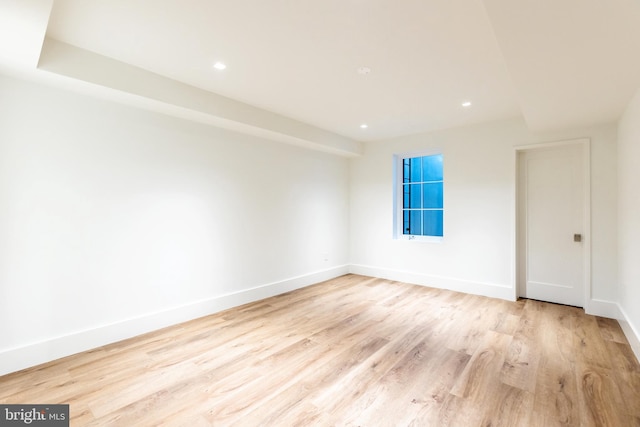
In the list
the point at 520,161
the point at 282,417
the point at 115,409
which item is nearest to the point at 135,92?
the point at 115,409

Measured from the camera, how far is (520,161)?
4.26 metres

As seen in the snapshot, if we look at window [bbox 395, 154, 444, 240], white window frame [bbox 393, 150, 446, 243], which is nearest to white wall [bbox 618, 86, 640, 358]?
window [bbox 395, 154, 444, 240]

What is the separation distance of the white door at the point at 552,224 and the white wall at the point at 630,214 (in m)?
0.45

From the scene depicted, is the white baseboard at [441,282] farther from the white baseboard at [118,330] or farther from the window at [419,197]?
the white baseboard at [118,330]

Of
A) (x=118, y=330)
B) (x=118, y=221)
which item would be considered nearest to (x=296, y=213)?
(x=118, y=221)

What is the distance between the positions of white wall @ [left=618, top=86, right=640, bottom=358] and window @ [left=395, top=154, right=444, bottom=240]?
2.17 m

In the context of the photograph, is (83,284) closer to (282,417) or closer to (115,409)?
(115,409)

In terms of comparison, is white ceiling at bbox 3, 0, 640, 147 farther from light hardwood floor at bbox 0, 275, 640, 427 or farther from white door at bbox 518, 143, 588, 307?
light hardwood floor at bbox 0, 275, 640, 427

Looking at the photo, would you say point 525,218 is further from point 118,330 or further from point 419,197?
point 118,330

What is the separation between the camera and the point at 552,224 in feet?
13.2

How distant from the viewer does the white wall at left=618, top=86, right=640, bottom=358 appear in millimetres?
2629

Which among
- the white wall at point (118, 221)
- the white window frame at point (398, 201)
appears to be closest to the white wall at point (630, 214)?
the white window frame at point (398, 201)

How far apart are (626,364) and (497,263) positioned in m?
1.89

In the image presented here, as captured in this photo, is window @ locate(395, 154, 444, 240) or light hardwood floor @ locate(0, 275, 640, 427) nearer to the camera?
light hardwood floor @ locate(0, 275, 640, 427)
